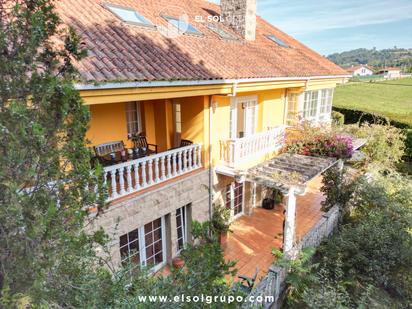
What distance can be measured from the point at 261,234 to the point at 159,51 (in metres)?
8.11

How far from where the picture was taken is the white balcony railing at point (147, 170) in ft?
22.2

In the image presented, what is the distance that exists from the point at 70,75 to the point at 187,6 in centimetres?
1237

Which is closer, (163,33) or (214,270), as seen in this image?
(214,270)

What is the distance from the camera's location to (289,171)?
9742 millimetres

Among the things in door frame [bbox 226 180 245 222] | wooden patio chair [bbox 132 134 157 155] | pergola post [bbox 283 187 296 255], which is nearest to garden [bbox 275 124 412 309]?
pergola post [bbox 283 187 296 255]

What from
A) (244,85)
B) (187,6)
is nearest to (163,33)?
(244,85)

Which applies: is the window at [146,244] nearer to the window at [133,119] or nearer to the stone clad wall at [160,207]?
the stone clad wall at [160,207]

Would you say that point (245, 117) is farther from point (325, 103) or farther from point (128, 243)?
point (128, 243)

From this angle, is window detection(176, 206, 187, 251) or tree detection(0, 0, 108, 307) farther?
window detection(176, 206, 187, 251)

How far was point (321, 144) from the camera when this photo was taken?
11477 millimetres

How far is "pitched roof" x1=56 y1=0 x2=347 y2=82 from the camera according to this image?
6.32 meters

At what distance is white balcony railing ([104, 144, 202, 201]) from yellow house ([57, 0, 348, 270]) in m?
0.03

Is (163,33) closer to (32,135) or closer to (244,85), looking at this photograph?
(244,85)

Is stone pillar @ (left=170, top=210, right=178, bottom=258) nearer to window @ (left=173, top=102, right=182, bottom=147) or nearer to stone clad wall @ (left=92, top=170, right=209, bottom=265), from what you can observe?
stone clad wall @ (left=92, top=170, right=209, bottom=265)
